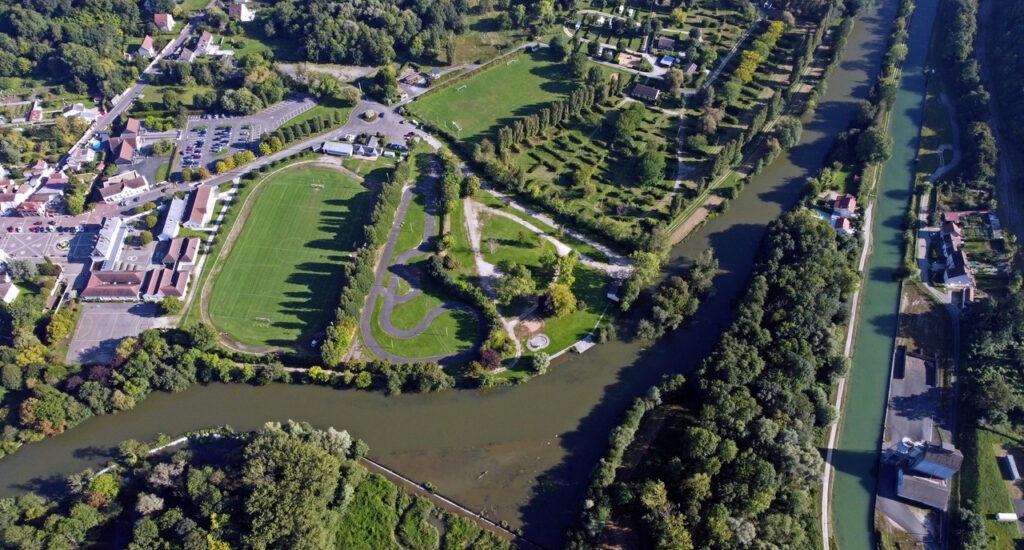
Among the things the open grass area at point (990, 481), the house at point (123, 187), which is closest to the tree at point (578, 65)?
the house at point (123, 187)

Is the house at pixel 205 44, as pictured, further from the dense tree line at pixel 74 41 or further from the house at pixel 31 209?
the house at pixel 31 209

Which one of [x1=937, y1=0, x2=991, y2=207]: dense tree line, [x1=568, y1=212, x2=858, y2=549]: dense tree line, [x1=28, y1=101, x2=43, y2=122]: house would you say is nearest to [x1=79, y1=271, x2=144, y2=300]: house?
[x1=28, y1=101, x2=43, y2=122]: house

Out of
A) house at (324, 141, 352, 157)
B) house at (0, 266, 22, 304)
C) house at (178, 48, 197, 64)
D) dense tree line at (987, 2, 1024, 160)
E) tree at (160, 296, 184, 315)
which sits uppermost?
dense tree line at (987, 2, 1024, 160)

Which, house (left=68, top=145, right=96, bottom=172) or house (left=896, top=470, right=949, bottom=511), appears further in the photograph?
house (left=68, top=145, right=96, bottom=172)

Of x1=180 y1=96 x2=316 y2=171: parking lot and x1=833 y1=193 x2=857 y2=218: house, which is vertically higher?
x1=833 y1=193 x2=857 y2=218: house

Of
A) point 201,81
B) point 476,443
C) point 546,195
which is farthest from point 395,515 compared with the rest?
point 201,81

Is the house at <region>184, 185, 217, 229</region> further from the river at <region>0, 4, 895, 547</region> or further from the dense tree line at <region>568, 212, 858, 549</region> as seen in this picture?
the dense tree line at <region>568, 212, 858, 549</region>

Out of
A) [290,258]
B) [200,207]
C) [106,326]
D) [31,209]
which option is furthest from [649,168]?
[31,209]
